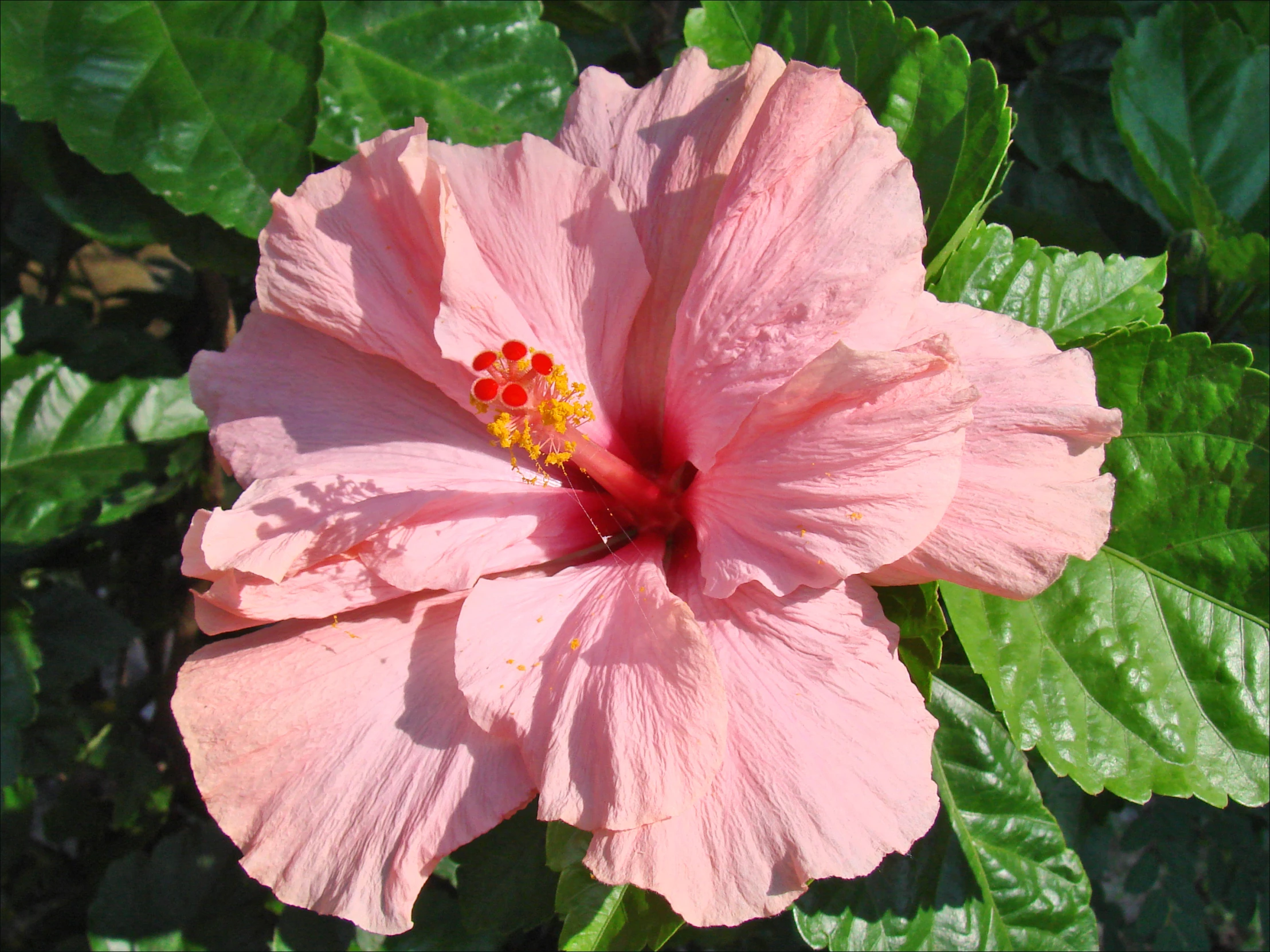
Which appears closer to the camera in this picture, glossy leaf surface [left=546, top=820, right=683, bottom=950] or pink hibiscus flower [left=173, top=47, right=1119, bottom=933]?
pink hibiscus flower [left=173, top=47, right=1119, bottom=933]

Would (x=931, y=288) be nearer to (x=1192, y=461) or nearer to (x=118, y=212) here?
(x=1192, y=461)

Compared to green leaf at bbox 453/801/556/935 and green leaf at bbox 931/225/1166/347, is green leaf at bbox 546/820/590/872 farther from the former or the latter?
green leaf at bbox 931/225/1166/347


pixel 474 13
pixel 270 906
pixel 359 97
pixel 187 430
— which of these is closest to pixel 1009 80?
pixel 474 13

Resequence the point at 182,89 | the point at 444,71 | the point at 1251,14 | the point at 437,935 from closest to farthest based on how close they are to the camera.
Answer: the point at 182,89 → the point at 444,71 → the point at 437,935 → the point at 1251,14

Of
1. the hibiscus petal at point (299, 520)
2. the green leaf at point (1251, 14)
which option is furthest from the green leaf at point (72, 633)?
the green leaf at point (1251, 14)

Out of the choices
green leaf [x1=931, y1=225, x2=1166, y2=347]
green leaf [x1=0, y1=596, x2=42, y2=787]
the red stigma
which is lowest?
green leaf [x1=0, y1=596, x2=42, y2=787]

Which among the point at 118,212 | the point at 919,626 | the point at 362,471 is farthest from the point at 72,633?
the point at 919,626

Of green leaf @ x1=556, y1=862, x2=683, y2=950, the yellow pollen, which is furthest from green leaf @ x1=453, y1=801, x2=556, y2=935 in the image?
the yellow pollen
